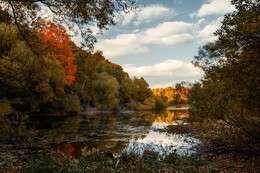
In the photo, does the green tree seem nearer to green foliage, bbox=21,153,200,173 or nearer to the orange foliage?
the orange foliage

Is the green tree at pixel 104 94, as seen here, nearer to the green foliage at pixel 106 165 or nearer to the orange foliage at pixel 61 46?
the orange foliage at pixel 61 46

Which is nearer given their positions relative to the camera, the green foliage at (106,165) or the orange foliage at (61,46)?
the green foliage at (106,165)

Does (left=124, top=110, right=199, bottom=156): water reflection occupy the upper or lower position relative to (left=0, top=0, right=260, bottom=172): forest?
lower

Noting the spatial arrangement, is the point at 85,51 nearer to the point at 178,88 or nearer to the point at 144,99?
the point at 178,88

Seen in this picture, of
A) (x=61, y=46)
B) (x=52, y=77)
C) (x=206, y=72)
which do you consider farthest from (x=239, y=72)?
(x=61, y=46)

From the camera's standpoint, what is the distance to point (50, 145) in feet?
64.1

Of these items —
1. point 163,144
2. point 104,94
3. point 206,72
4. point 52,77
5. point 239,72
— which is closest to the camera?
point 239,72

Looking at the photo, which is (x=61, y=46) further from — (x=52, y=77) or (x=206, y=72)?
(x=206, y=72)

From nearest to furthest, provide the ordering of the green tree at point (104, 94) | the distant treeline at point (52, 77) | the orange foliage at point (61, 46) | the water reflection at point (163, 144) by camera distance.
A: the distant treeline at point (52, 77) < the water reflection at point (163, 144) < the orange foliage at point (61, 46) < the green tree at point (104, 94)

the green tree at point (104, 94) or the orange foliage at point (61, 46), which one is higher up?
the orange foliage at point (61, 46)

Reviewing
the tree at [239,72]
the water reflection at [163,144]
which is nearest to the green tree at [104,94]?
the water reflection at [163,144]

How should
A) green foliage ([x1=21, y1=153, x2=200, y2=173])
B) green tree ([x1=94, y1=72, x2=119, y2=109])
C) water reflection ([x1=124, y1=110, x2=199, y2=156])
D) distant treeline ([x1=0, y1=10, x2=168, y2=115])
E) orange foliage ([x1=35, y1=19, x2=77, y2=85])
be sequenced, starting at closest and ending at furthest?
green foliage ([x1=21, y1=153, x2=200, y2=173]) → distant treeline ([x1=0, y1=10, x2=168, y2=115]) → water reflection ([x1=124, y1=110, x2=199, y2=156]) → orange foliage ([x1=35, y1=19, x2=77, y2=85]) → green tree ([x1=94, y1=72, x2=119, y2=109])

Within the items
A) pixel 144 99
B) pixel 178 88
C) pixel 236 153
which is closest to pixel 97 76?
pixel 144 99

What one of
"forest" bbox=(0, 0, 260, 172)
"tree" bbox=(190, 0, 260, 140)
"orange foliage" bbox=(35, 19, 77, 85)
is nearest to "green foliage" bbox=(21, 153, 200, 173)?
"forest" bbox=(0, 0, 260, 172)
